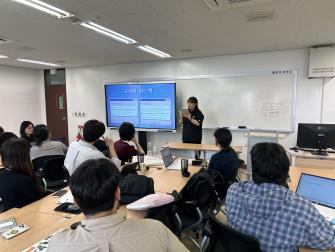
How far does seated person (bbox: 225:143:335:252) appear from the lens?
4.14ft

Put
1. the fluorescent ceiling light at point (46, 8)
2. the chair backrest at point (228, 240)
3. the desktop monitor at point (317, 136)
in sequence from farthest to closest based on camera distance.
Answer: the desktop monitor at point (317, 136), the fluorescent ceiling light at point (46, 8), the chair backrest at point (228, 240)

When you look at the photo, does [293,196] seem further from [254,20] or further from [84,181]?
[254,20]

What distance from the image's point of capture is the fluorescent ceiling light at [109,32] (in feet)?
11.1

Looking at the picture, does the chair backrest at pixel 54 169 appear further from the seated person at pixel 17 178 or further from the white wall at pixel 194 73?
the white wall at pixel 194 73

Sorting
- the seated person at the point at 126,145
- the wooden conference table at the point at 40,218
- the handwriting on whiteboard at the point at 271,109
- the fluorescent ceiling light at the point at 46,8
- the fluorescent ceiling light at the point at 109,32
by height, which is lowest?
the wooden conference table at the point at 40,218

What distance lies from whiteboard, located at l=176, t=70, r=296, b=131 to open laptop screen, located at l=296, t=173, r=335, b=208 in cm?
368

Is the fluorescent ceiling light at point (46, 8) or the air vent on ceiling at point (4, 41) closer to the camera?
the fluorescent ceiling light at point (46, 8)

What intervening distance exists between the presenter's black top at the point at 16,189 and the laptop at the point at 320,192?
7.24ft

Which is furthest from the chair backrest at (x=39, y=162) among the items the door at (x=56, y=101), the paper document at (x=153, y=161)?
the door at (x=56, y=101)

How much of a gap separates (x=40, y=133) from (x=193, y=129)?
9.97 ft

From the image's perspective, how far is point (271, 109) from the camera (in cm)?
539

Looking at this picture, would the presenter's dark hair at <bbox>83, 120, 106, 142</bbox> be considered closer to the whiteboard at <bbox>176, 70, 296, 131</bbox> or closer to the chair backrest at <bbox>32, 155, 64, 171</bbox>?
the chair backrest at <bbox>32, 155, 64, 171</bbox>

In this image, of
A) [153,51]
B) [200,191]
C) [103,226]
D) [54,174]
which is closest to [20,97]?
[153,51]

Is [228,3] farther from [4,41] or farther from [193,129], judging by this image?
[4,41]
